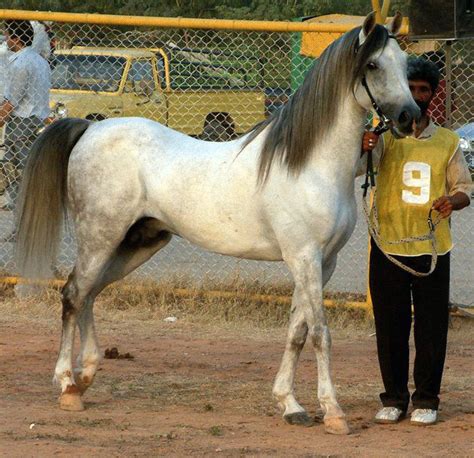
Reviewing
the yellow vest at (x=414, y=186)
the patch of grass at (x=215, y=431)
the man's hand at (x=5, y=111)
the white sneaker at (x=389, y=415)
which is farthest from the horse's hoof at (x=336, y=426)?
the man's hand at (x=5, y=111)

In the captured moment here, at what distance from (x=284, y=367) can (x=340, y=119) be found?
4.33 ft

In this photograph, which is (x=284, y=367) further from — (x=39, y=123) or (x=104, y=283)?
(x=39, y=123)

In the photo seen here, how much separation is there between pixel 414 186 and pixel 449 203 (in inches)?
9.2

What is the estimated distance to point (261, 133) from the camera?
671 centimetres

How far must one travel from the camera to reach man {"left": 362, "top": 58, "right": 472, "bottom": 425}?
257 inches

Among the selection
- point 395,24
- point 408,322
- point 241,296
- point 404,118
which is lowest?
point 241,296

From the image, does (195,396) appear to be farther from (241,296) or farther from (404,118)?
(241,296)

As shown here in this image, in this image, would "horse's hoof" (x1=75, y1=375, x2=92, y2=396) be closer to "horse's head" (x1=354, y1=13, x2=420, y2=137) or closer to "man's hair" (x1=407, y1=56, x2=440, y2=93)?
"horse's head" (x1=354, y1=13, x2=420, y2=137)

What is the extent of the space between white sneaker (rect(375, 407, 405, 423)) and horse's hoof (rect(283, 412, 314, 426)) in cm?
36

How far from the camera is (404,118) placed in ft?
20.0

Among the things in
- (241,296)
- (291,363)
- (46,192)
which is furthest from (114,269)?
(241,296)

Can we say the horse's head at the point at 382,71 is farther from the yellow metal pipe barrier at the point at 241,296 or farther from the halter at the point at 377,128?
the yellow metal pipe barrier at the point at 241,296

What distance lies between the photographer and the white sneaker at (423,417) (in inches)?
260

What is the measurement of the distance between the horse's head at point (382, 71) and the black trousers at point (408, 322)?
79cm
